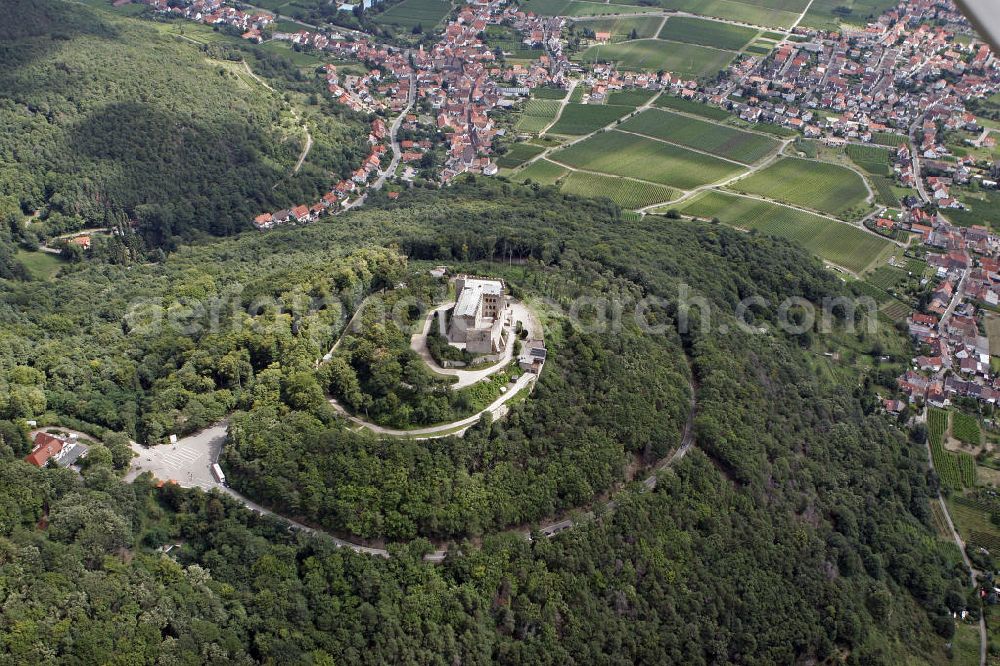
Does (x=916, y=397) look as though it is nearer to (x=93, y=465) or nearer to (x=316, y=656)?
(x=316, y=656)

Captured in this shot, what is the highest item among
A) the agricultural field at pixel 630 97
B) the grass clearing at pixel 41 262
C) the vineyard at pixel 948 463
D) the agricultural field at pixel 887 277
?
the agricultural field at pixel 630 97

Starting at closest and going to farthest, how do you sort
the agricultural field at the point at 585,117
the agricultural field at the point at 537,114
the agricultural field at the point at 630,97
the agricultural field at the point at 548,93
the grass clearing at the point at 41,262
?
1. the grass clearing at the point at 41,262
2. the agricultural field at the point at 585,117
3. the agricultural field at the point at 537,114
4. the agricultural field at the point at 630,97
5. the agricultural field at the point at 548,93

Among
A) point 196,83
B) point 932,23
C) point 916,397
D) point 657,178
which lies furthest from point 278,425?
point 932,23

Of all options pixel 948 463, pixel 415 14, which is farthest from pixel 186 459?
pixel 415 14

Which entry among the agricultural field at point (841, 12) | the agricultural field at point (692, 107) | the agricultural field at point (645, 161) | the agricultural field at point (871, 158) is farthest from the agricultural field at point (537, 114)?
the agricultural field at point (841, 12)

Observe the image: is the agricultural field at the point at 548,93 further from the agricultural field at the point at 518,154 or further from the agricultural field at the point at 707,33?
the agricultural field at the point at 707,33

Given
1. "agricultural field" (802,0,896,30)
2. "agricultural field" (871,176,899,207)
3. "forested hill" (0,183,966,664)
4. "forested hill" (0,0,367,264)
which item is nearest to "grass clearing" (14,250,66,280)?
"forested hill" (0,0,367,264)

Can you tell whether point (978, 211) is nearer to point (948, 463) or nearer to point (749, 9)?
point (948, 463)
